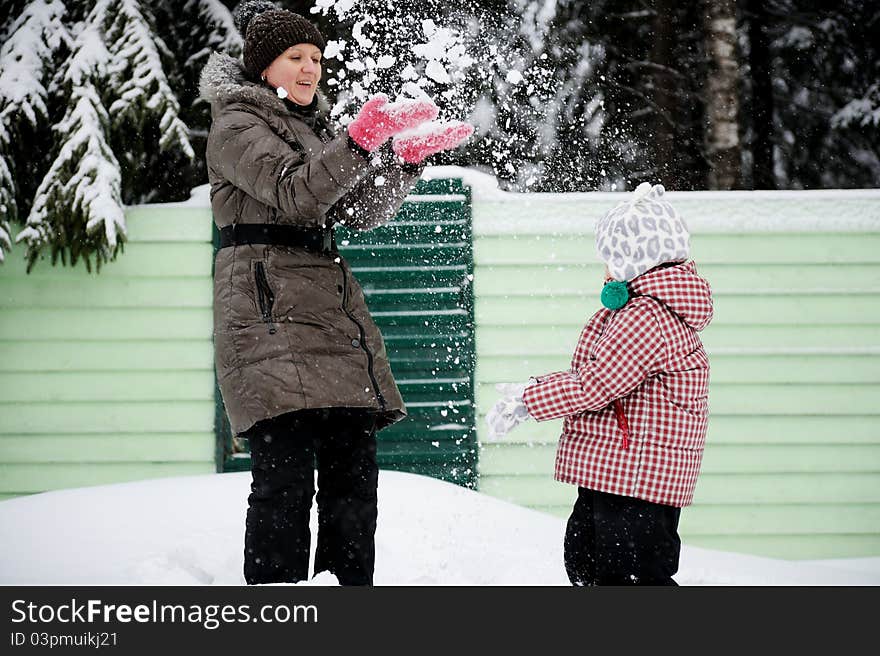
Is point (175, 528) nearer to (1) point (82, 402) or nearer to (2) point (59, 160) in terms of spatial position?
(1) point (82, 402)

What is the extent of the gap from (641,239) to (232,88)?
1246mm

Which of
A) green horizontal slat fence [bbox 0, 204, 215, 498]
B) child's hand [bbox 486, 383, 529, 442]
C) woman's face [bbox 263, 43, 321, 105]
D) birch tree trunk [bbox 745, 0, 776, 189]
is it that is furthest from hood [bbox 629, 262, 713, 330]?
birch tree trunk [bbox 745, 0, 776, 189]

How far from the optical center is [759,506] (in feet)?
15.5

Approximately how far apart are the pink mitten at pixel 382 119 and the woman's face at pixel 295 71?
19.0 inches

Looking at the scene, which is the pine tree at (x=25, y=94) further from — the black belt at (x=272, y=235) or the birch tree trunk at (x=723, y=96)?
the birch tree trunk at (x=723, y=96)

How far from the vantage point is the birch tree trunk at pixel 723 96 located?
716 cm

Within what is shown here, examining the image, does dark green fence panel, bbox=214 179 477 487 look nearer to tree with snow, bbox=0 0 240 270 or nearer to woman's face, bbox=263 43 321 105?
tree with snow, bbox=0 0 240 270

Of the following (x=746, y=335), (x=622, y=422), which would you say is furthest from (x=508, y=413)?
(x=746, y=335)

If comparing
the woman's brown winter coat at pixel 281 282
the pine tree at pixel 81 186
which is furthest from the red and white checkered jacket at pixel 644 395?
the pine tree at pixel 81 186

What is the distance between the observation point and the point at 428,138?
266 cm

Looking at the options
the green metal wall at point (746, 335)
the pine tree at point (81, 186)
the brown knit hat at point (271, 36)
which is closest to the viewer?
the brown knit hat at point (271, 36)

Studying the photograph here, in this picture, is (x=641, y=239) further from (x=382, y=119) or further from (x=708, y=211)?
(x=708, y=211)

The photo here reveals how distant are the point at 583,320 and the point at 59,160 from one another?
8.63ft
